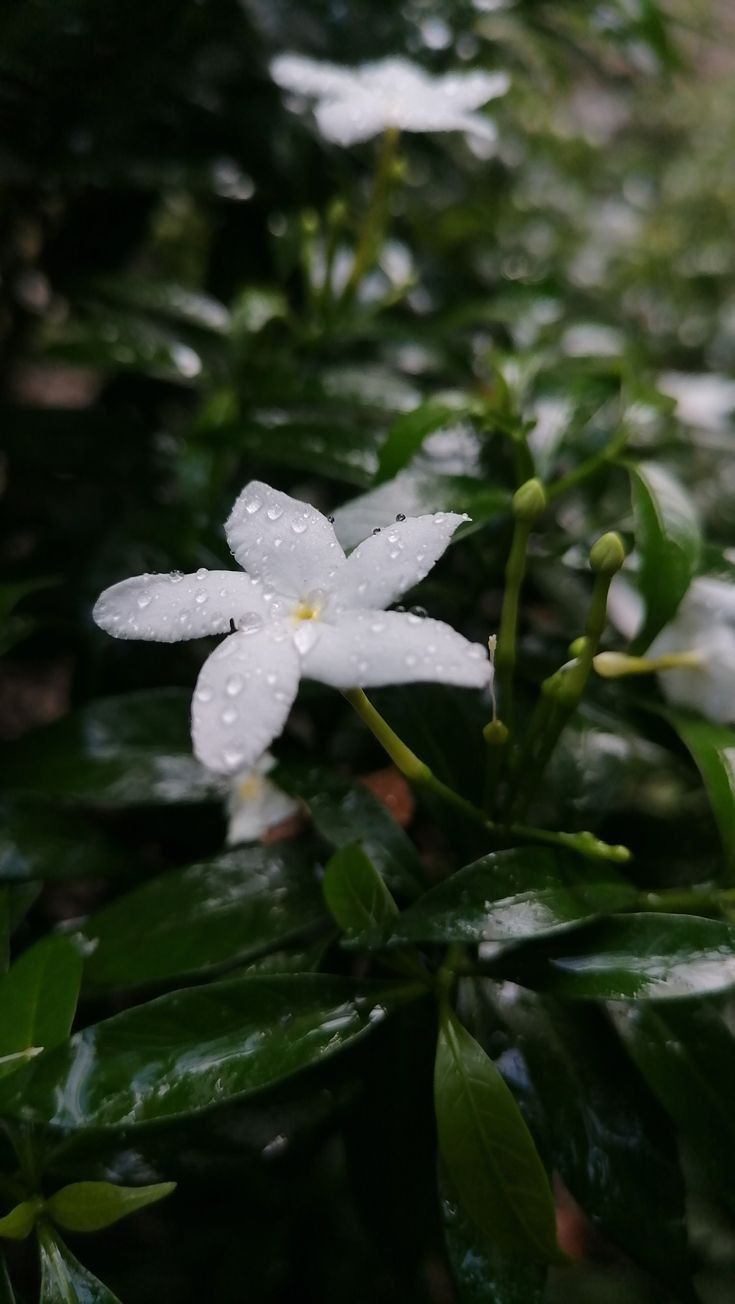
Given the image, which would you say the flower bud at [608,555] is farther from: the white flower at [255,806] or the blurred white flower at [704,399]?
the blurred white flower at [704,399]

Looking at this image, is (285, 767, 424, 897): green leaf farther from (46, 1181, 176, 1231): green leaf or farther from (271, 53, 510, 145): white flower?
(271, 53, 510, 145): white flower

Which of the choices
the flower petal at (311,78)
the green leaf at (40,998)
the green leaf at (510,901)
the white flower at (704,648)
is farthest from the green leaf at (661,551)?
the flower petal at (311,78)

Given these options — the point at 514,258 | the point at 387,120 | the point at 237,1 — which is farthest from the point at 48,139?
the point at 514,258

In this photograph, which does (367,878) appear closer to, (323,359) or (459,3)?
(323,359)

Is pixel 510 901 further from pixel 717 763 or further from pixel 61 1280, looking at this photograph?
pixel 61 1280

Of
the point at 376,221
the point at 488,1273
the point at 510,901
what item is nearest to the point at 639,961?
the point at 510,901

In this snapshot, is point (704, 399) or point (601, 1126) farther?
point (704, 399)
